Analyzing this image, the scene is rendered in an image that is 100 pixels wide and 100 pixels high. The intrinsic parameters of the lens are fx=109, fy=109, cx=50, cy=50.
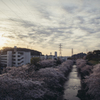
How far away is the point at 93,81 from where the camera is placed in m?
12.0

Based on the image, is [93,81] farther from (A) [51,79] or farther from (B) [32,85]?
(B) [32,85]

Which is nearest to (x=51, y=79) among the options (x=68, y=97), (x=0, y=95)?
(x=68, y=97)

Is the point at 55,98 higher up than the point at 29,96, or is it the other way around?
the point at 29,96

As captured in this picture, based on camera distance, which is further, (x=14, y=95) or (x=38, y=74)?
(x=38, y=74)

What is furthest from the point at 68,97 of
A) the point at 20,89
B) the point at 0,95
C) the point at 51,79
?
the point at 0,95

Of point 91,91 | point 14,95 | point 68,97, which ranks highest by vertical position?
point 14,95

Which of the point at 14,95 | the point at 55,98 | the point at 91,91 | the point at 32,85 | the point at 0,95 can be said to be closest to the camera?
the point at 0,95

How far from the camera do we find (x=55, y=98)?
13141mm

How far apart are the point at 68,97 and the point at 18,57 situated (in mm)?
35311

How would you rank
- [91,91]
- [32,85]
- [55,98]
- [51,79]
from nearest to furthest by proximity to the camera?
[32,85]
[91,91]
[55,98]
[51,79]

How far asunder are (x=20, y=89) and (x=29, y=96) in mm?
957

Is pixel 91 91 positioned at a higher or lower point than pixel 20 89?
lower

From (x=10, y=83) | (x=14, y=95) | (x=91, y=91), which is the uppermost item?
(x=10, y=83)

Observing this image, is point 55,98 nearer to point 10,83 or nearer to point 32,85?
point 32,85
